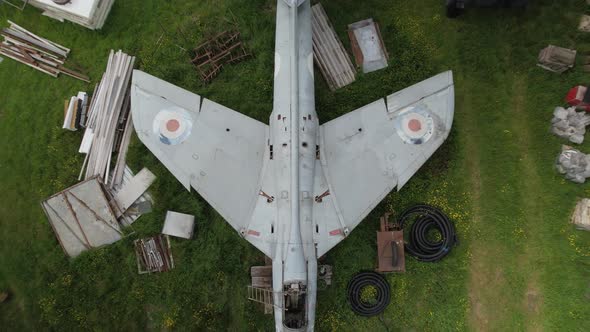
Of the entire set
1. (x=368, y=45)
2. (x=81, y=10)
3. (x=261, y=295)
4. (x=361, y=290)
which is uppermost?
(x=81, y=10)

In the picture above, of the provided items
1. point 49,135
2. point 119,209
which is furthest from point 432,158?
point 49,135

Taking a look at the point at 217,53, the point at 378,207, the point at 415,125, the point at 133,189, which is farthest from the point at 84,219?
the point at 415,125

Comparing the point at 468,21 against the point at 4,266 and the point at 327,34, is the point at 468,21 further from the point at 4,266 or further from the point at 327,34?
the point at 4,266

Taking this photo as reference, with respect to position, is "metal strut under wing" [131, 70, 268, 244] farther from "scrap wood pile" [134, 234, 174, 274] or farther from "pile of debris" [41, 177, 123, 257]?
"pile of debris" [41, 177, 123, 257]

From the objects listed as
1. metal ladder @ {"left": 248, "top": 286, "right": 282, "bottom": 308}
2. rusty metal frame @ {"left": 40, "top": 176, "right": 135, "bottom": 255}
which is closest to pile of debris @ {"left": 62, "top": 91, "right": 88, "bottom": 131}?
rusty metal frame @ {"left": 40, "top": 176, "right": 135, "bottom": 255}

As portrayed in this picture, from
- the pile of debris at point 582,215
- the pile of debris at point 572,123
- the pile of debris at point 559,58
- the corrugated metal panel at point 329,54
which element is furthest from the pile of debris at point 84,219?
the pile of debris at point 559,58

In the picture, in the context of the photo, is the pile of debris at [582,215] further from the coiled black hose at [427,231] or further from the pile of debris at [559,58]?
the pile of debris at [559,58]

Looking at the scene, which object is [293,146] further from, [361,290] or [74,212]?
[74,212]
